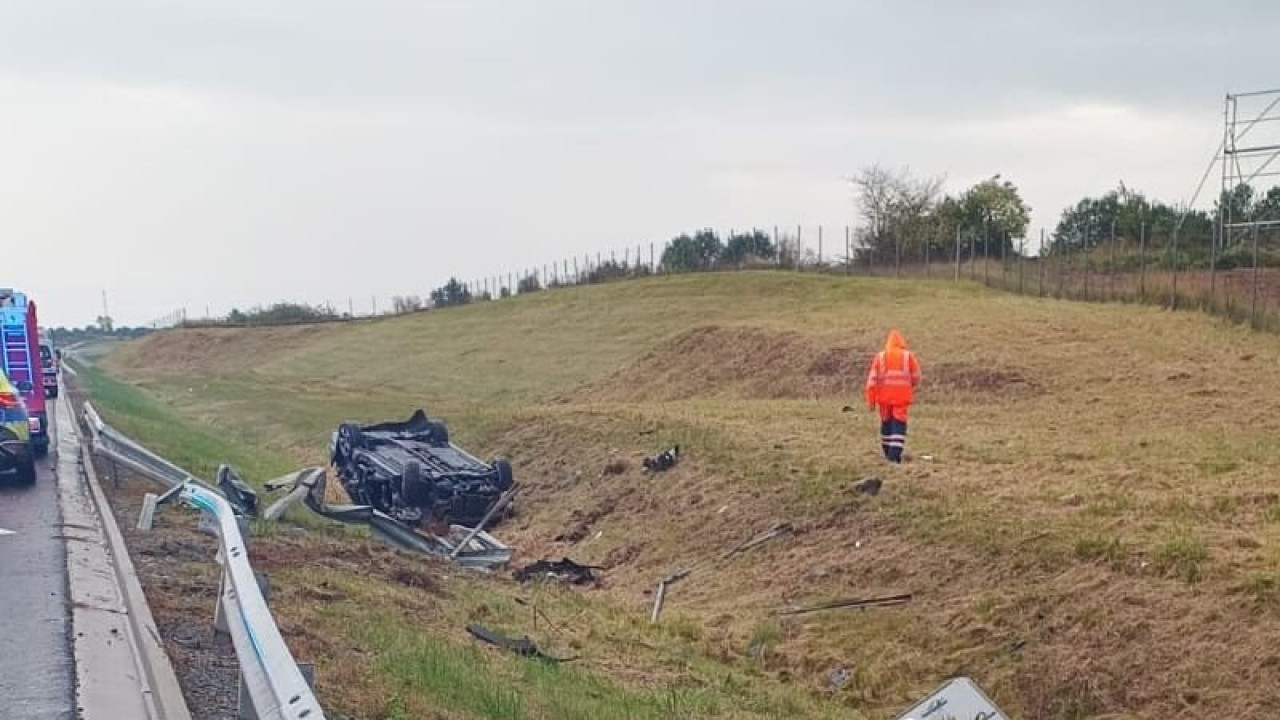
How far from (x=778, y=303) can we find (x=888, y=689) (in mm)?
33933

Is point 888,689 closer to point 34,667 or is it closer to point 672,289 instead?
point 34,667

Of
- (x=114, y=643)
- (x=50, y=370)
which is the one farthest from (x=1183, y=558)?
(x=50, y=370)

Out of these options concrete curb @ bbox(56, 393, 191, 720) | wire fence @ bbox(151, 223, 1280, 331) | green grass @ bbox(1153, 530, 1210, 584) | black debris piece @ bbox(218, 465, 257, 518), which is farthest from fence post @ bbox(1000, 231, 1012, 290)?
concrete curb @ bbox(56, 393, 191, 720)

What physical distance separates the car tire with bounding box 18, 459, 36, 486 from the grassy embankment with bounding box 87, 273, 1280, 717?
3251 millimetres

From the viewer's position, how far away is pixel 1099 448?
15.5 meters

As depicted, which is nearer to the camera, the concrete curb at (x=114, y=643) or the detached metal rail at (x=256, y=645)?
the detached metal rail at (x=256, y=645)

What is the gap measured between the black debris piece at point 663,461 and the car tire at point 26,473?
8.37 meters

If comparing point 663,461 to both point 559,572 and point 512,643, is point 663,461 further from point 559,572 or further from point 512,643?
point 512,643

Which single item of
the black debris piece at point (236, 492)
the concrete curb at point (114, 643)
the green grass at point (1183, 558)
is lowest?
the green grass at point (1183, 558)

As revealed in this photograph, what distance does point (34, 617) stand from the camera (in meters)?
8.17

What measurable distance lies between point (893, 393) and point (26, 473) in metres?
10.7

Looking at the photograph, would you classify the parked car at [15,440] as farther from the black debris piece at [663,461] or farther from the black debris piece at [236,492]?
the black debris piece at [663,461]

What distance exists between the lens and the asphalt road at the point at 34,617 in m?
6.36

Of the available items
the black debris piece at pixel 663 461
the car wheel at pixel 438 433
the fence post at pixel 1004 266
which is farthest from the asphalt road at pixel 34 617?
the fence post at pixel 1004 266
